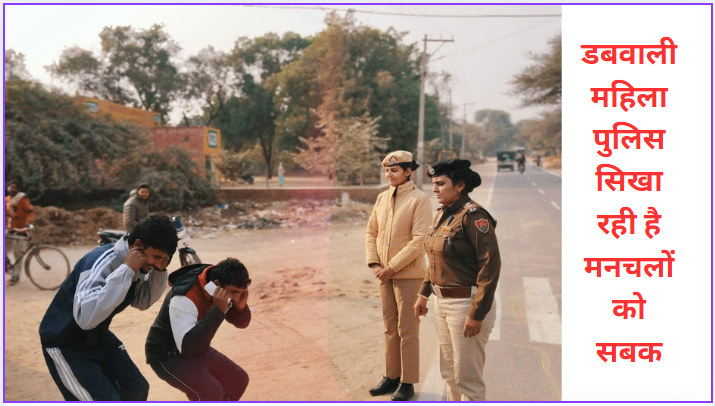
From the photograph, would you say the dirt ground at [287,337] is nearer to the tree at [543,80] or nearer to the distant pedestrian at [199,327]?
the distant pedestrian at [199,327]

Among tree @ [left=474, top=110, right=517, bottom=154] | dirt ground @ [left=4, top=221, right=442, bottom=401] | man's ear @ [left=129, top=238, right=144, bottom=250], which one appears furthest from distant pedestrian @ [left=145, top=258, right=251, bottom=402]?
tree @ [left=474, top=110, right=517, bottom=154]

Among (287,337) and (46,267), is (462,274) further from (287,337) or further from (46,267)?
(46,267)

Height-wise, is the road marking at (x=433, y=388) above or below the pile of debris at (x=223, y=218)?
below

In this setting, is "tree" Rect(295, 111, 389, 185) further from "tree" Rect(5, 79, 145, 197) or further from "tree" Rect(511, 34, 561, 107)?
"tree" Rect(511, 34, 561, 107)

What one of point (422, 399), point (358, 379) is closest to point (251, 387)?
point (358, 379)

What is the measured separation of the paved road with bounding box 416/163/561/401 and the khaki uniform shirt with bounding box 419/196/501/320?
3.82ft

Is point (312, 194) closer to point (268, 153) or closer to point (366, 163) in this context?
point (366, 163)

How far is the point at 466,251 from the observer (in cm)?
304

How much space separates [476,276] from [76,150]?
15.0 metres

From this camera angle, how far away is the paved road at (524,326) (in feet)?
13.8

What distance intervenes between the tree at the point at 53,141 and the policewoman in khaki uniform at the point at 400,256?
13.3 meters

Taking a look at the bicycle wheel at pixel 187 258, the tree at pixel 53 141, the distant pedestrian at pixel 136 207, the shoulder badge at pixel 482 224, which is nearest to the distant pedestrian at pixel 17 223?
the distant pedestrian at pixel 136 207

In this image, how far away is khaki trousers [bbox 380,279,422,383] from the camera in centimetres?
366

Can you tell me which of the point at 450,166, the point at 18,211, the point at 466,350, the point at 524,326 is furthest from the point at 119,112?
the point at 466,350
